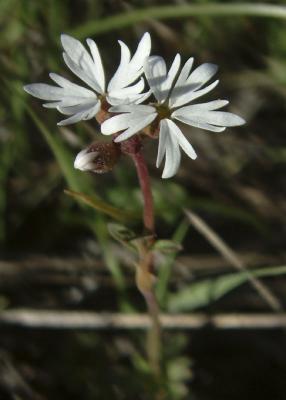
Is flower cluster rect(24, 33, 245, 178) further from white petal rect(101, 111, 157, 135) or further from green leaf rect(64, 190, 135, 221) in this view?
green leaf rect(64, 190, 135, 221)

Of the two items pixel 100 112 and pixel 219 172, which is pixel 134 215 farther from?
pixel 219 172

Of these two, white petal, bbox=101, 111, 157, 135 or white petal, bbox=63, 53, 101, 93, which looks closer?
white petal, bbox=101, 111, 157, 135

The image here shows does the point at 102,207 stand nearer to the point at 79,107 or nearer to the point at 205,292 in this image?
the point at 79,107

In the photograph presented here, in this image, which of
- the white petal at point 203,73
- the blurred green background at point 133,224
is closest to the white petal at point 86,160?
the white petal at point 203,73

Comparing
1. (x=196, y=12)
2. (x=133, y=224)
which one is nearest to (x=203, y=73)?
(x=196, y=12)

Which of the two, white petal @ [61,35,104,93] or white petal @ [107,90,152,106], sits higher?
white petal @ [61,35,104,93]

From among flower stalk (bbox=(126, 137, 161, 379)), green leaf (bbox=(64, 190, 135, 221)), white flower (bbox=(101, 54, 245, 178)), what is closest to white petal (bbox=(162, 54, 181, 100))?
white flower (bbox=(101, 54, 245, 178))

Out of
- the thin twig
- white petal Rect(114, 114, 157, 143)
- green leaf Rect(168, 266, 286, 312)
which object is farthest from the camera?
the thin twig

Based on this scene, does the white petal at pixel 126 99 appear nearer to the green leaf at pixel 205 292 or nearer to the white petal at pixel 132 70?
the white petal at pixel 132 70
